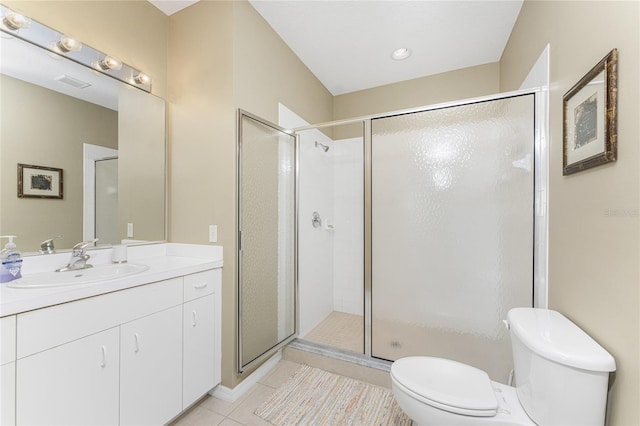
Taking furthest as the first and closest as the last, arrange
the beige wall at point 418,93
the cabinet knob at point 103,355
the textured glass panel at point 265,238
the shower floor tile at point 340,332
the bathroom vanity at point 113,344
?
the beige wall at point 418,93 < the shower floor tile at point 340,332 < the textured glass panel at point 265,238 < the cabinet knob at point 103,355 < the bathroom vanity at point 113,344

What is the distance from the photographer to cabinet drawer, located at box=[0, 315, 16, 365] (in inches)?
33.8

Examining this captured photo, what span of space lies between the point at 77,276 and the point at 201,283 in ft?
1.93

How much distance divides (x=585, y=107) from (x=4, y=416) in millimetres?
2396

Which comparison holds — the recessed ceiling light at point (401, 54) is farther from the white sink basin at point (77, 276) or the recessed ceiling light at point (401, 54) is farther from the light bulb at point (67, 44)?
the white sink basin at point (77, 276)

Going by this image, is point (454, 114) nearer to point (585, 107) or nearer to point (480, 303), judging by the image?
point (585, 107)

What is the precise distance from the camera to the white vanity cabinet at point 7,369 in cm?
86

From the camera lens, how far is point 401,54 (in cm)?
238

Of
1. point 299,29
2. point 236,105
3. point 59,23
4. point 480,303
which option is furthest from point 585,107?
point 59,23

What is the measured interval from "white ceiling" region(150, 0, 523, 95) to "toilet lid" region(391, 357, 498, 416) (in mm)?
2285

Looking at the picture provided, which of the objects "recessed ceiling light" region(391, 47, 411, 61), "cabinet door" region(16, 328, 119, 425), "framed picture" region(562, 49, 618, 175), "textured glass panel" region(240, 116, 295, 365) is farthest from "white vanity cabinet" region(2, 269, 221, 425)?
"recessed ceiling light" region(391, 47, 411, 61)

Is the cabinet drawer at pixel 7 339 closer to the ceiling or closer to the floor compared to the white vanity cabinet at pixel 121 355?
closer to the ceiling

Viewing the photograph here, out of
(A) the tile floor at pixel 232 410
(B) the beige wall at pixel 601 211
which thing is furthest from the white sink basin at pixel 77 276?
(B) the beige wall at pixel 601 211

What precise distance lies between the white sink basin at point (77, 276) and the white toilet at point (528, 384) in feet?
4.85

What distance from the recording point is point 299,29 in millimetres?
2092
